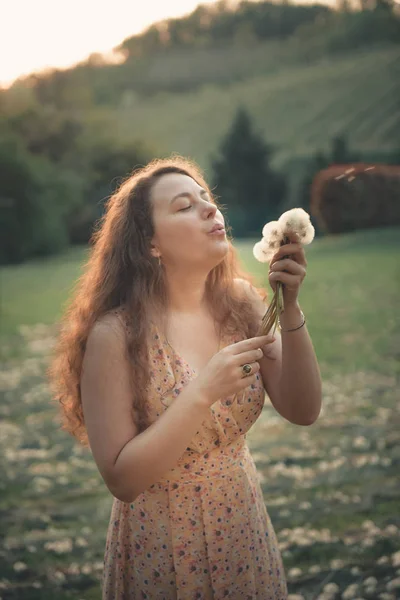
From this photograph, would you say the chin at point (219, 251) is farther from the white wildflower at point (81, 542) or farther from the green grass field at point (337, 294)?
the green grass field at point (337, 294)

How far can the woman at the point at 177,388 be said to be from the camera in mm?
1593

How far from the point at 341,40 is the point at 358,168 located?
23.2ft

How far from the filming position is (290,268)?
5.37 ft

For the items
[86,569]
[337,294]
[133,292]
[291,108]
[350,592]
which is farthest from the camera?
[337,294]

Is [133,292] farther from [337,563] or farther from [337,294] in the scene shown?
[337,294]

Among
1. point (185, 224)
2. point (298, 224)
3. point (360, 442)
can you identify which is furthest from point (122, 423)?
point (360, 442)

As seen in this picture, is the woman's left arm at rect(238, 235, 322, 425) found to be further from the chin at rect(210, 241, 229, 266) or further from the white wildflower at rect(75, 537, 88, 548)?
the white wildflower at rect(75, 537, 88, 548)

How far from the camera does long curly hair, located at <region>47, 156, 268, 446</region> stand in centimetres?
168

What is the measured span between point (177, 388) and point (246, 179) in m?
8.15

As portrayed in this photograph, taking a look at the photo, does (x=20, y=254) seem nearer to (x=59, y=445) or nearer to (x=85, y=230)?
(x=85, y=230)

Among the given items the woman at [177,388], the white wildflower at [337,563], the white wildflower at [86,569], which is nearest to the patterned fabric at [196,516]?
the woman at [177,388]

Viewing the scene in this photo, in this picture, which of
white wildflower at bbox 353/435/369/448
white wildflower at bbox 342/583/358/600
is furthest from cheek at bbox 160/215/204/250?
white wildflower at bbox 353/435/369/448

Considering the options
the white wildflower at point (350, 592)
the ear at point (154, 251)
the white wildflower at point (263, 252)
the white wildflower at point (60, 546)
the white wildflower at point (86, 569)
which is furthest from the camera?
the white wildflower at point (60, 546)

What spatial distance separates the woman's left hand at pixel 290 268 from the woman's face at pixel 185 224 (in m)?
0.13
